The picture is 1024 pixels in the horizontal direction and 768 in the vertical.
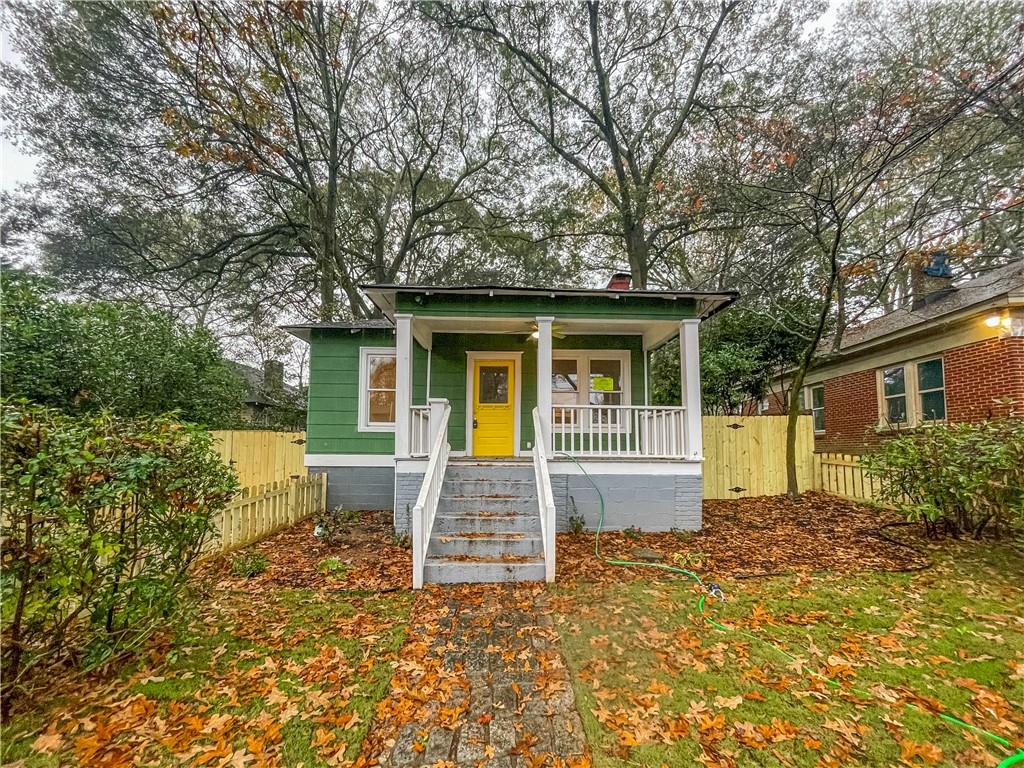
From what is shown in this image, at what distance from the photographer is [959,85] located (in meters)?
7.57

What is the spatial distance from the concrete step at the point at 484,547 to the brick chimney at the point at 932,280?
1019 centimetres

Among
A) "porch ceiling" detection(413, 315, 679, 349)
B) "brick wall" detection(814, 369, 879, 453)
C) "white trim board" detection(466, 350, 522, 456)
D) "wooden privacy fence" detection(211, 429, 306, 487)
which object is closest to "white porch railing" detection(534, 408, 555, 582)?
"porch ceiling" detection(413, 315, 679, 349)

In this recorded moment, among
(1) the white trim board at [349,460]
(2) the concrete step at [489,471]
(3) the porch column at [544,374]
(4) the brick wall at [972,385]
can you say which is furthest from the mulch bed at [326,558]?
(4) the brick wall at [972,385]

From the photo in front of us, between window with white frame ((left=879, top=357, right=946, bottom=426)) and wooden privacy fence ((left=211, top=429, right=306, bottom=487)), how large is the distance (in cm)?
1279

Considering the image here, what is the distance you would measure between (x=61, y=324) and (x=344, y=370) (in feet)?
14.6

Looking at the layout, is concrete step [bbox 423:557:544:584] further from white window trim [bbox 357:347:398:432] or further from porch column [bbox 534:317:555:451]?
white window trim [bbox 357:347:398:432]

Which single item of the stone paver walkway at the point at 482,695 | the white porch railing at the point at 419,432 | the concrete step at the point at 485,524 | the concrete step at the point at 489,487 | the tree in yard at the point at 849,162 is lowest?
the stone paver walkway at the point at 482,695

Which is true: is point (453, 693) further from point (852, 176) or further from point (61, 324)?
point (852, 176)

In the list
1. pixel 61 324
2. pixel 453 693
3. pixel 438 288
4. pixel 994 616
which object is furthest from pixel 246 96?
pixel 994 616

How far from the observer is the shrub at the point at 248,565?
16.1ft

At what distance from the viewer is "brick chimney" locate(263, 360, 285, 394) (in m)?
15.8

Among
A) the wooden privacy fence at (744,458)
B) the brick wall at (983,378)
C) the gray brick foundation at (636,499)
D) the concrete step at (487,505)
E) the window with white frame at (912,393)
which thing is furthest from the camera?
the wooden privacy fence at (744,458)

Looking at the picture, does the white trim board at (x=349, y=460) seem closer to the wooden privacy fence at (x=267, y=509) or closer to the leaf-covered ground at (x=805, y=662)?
the wooden privacy fence at (x=267, y=509)

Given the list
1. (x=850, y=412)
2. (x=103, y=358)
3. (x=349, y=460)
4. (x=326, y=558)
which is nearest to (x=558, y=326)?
(x=349, y=460)
